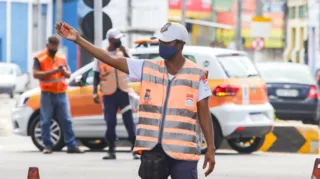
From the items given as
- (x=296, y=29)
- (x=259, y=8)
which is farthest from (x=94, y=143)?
(x=296, y=29)

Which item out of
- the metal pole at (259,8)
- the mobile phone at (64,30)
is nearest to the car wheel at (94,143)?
the mobile phone at (64,30)

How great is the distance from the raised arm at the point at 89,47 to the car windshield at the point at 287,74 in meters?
16.9

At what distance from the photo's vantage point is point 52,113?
17719mm

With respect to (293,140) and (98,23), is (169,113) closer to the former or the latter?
(98,23)

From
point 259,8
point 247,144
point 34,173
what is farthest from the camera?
point 259,8

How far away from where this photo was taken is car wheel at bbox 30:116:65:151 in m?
18.2

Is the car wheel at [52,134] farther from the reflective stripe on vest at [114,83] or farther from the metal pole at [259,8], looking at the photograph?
the metal pole at [259,8]

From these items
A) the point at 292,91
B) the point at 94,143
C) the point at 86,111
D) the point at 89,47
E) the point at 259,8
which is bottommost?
the point at 94,143

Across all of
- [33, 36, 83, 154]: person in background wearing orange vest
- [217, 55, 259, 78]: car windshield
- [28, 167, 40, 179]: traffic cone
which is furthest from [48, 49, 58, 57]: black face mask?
[28, 167, 40, 179]: traffic cone

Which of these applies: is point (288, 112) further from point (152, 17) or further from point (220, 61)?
point (152, 17)

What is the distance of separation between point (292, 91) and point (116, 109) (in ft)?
31.7

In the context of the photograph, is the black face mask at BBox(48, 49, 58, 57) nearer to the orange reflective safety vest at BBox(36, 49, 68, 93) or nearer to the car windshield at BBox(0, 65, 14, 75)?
the orange reflective safety vest at BBox(36, 49, 68, 93)

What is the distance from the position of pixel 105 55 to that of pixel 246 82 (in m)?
9.66

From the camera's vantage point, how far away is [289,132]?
20062 mm
